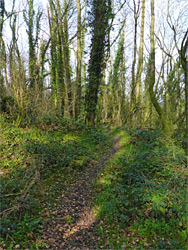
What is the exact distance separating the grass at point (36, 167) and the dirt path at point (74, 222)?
252 millimetres

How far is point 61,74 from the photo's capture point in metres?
12.4

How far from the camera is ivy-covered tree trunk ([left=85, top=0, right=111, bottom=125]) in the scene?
32.8 ft

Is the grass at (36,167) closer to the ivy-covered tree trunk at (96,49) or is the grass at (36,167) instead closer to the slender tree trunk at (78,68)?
the ivy-covered tree trunk at (96,49)

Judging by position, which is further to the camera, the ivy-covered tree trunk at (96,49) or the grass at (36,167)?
the ivy-covered tree trunk at (96,49)

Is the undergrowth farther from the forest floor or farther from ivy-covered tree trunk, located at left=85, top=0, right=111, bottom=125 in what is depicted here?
ivy-covered tree trunk, located at left=85, top=0, right=111, bottom=125

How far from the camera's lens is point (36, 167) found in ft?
18.4

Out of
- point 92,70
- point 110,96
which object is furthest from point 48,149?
point 110,96

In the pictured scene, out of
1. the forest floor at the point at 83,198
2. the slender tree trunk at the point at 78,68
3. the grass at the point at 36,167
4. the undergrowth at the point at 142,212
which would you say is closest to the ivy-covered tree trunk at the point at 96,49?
the slender tree trunk at the point at 78,68

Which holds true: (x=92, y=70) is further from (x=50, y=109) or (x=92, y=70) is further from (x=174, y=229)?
(x=174, y=229)

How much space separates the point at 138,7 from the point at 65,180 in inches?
580

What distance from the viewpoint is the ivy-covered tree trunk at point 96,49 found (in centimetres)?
1001

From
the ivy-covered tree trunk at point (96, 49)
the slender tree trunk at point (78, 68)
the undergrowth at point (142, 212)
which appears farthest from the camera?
the slender tree trunk at point (78, 68)

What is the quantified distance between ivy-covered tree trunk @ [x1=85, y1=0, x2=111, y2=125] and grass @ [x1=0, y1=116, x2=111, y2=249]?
159cm

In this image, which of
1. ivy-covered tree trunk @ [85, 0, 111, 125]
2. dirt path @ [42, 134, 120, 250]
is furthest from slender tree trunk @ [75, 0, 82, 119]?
dirt path @ [42, 134, 120, 250]
